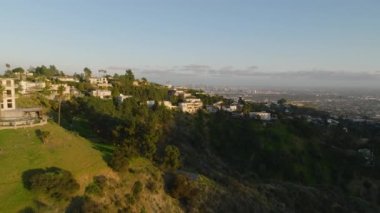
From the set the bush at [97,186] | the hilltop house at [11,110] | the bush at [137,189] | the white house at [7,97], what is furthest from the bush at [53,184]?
the white house at [7,97]

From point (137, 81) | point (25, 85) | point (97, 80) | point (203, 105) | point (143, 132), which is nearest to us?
point (143, 132)

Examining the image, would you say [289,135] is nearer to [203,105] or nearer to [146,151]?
[203,105]

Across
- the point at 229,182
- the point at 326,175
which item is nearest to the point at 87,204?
the point at 229,182

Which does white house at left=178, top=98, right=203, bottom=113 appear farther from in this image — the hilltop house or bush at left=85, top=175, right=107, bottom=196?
bush at left=85, top=175, right=107, bottom=196

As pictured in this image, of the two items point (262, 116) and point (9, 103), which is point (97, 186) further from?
point (262, 116)

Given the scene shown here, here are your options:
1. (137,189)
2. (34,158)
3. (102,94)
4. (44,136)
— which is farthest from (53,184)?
(102,94)

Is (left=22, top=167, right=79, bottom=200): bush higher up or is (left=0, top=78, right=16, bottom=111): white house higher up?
(left=0, top=78, right=16, bottom=111): white house

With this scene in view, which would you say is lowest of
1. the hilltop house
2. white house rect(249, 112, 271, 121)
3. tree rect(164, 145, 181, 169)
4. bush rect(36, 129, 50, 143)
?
white house rect(249, 112, 271, 121)

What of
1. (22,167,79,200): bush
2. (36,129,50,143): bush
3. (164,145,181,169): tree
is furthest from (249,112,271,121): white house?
(22,167,79,200): bush
